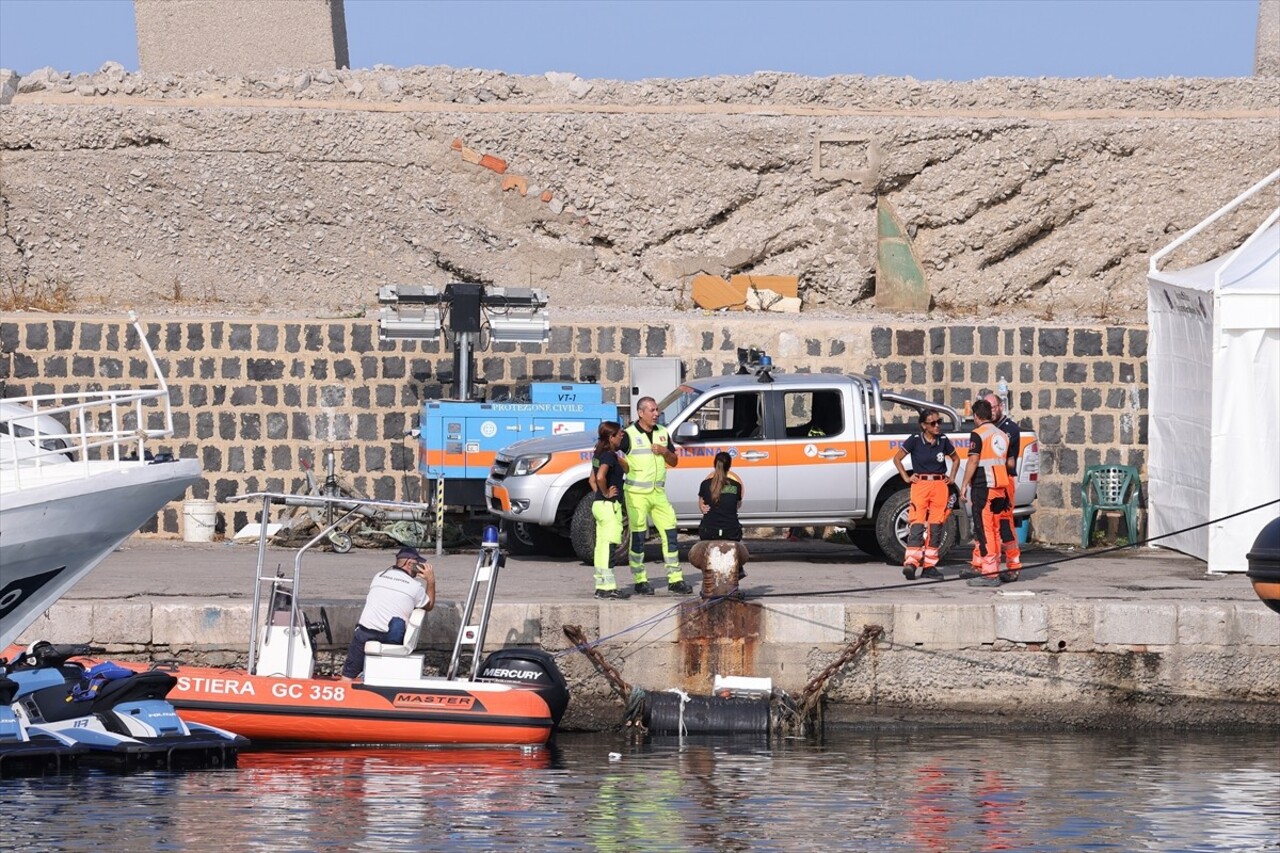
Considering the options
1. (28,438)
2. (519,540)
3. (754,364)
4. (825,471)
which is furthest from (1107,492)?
(28,438)

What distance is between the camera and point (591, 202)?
26641 millimetres

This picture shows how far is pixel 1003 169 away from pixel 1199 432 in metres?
8.46

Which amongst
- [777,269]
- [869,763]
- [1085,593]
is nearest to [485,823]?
[869,763]

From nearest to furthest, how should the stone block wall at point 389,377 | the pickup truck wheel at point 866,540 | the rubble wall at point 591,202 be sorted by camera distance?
the pickup truck wheel at point 866,540 < the stone block wall at point 389,377 < the rubble wall at point 591,202

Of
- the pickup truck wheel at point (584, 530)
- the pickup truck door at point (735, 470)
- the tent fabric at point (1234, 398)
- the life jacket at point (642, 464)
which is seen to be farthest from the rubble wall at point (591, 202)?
the life jacket at point (642, 464)

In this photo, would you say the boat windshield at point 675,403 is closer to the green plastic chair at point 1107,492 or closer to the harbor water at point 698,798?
the harbor water at point 698,798

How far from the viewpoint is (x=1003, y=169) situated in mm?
26891

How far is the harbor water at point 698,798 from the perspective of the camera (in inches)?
459

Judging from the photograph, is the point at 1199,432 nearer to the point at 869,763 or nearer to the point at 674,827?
the point at 869,763

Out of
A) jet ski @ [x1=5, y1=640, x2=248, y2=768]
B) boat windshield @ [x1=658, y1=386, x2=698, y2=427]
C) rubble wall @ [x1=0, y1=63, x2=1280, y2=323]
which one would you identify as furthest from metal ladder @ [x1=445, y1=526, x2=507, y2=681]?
rubble wall @ [x1=0, y1=63, x2=1280, y2=323]

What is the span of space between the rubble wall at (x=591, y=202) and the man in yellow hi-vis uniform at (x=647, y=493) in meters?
9.34

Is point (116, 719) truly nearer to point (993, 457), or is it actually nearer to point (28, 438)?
point (28, 438)

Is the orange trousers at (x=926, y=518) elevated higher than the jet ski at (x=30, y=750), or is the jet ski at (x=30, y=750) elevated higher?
the orange trousers at (x=926, y=518)

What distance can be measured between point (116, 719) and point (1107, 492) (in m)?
11.4
